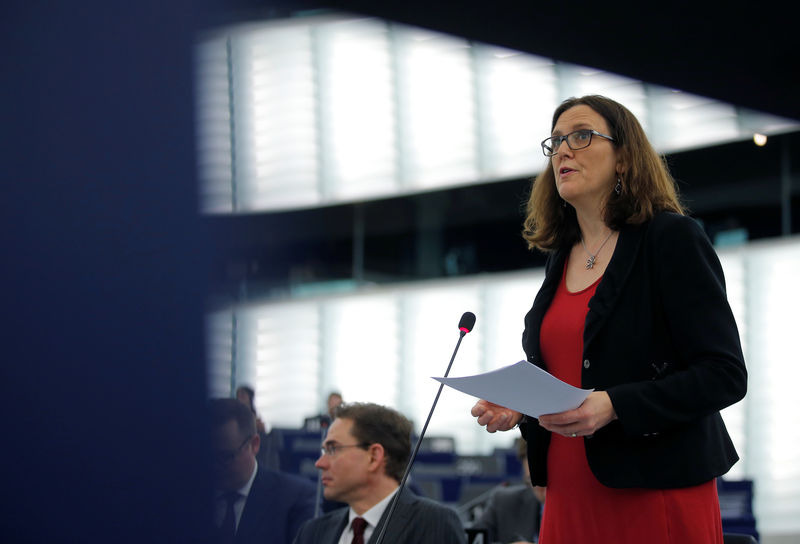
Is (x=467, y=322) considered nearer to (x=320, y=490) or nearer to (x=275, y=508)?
(x=275, y=508)

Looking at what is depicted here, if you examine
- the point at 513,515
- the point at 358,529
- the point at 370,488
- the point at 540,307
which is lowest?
the point at 513,515

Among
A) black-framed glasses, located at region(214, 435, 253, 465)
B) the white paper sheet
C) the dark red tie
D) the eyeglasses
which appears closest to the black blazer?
the white paper sheet

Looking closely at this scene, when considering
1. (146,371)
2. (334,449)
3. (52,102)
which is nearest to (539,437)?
(146,371)

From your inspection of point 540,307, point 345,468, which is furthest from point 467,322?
point 345,468

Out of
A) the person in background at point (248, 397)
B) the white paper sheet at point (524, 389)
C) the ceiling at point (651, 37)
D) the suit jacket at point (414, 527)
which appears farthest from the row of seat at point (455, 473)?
the ceiling at point (651, 37)

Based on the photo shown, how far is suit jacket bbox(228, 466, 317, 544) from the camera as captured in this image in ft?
6.88

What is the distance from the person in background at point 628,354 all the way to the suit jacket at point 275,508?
742mm

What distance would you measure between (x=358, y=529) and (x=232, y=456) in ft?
3.82

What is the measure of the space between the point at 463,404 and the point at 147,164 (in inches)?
346

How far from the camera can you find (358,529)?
2.89 m

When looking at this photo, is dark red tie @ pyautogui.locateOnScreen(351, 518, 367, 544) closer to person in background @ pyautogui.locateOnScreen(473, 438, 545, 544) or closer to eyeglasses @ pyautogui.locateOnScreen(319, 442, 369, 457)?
eyeglasses @ pyautogui.locateOnScreen(319, 442, 369, 457)

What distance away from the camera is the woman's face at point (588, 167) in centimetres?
174

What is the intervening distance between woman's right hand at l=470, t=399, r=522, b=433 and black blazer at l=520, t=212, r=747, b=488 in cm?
21

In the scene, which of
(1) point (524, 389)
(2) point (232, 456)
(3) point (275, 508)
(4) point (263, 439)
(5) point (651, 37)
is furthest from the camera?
(5) point (651, 37)
